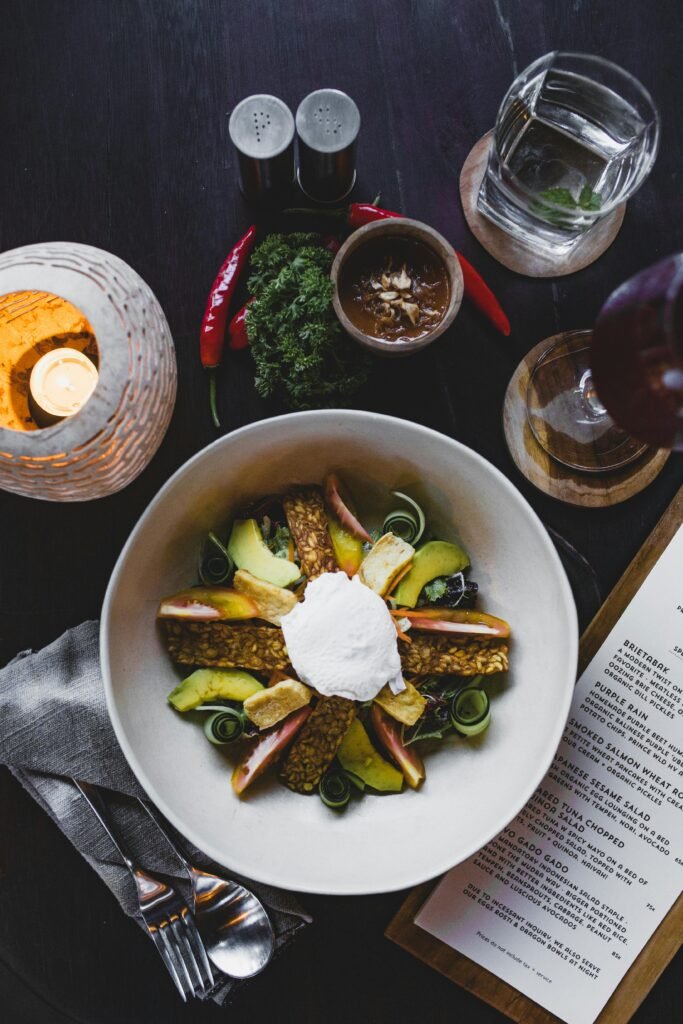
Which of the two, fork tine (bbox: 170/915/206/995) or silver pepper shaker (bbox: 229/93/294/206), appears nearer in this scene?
silver pepper shaker (bbox: 229/93/294/206)

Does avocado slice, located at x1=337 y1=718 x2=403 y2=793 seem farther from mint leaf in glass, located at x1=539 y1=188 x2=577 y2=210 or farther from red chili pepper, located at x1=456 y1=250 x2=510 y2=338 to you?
mint leaf in glass, located at x1=539 y1=188 x2=577 y2=210

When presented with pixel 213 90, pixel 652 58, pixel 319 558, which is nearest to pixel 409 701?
pixel 319 558

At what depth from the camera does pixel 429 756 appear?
1.67 m

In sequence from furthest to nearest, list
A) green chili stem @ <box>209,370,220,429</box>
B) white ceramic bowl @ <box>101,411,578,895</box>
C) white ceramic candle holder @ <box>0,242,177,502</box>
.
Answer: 1. green chili stem @ <box>209,370,220,429</box>
2. white ceramic bowl @ <box>101,411,578,895</box>
3. white ceramic candle holder @ <box>0,242,177,502</box>

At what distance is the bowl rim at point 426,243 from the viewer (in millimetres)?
1550

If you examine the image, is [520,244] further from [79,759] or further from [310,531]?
[79,759]

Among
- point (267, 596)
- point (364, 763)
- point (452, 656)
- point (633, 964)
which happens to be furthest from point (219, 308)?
point (633, 964)

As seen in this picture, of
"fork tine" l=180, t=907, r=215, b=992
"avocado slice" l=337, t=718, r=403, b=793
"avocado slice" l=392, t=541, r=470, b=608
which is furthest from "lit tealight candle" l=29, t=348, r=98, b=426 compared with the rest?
"fork tine" l=180, t=907, r=215, b=992

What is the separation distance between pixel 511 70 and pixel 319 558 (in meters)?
1.16

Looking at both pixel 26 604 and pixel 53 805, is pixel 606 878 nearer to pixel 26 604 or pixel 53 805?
pixel 53 805

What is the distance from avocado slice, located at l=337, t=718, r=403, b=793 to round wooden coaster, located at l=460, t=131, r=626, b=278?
103 centimetres

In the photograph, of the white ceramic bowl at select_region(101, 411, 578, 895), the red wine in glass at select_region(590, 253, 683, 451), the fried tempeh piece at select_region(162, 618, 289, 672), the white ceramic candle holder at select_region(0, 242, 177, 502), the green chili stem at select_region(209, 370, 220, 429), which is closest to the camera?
the red wine in glass at select_region(590, 253, 683, 451)

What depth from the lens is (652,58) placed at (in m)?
1.81

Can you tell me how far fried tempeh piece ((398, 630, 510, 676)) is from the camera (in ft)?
5.31
